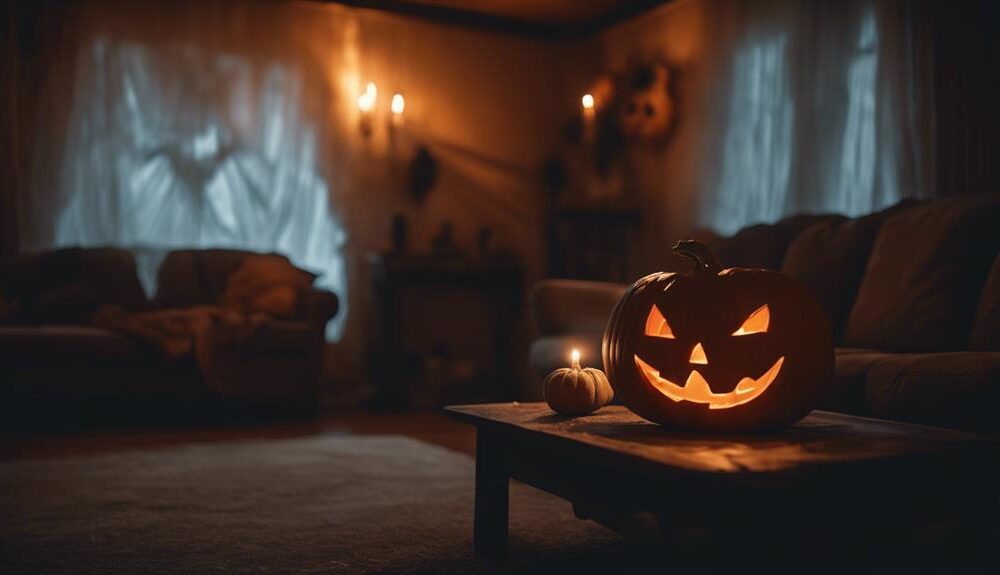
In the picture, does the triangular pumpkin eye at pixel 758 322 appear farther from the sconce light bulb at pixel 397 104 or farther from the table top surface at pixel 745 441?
the sconce light bulb at pixel 397 104

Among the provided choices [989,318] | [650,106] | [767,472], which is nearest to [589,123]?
[650,106]

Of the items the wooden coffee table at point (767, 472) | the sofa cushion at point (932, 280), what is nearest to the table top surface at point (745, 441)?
the wooden coffee table at point (767, 472)

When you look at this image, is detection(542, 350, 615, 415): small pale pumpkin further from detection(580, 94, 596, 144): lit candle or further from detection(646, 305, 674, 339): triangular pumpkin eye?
detection(580, 94, 596, 144): lit candle

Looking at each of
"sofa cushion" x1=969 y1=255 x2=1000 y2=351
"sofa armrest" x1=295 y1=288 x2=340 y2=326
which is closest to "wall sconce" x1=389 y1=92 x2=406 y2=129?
"sofa armrest" x1=295 y1=288 x2=340 y2=326

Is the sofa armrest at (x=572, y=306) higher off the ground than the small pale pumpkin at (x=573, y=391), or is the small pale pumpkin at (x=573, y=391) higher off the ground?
the sofa armrest at (x=572, y=306)

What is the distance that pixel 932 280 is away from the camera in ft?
8.45

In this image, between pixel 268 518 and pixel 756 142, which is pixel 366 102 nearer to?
pixel 756 142

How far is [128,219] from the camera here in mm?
5066

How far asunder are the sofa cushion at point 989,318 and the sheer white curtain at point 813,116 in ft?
5.07

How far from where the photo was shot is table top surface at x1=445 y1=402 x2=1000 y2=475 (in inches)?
→ 46.6

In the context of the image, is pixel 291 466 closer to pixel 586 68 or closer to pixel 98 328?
pixel 98 328

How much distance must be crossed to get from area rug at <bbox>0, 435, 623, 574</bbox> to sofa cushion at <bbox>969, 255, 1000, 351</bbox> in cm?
118

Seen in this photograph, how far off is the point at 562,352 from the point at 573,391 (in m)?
1.32

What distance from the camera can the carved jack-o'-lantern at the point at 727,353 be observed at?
1.52 meters
